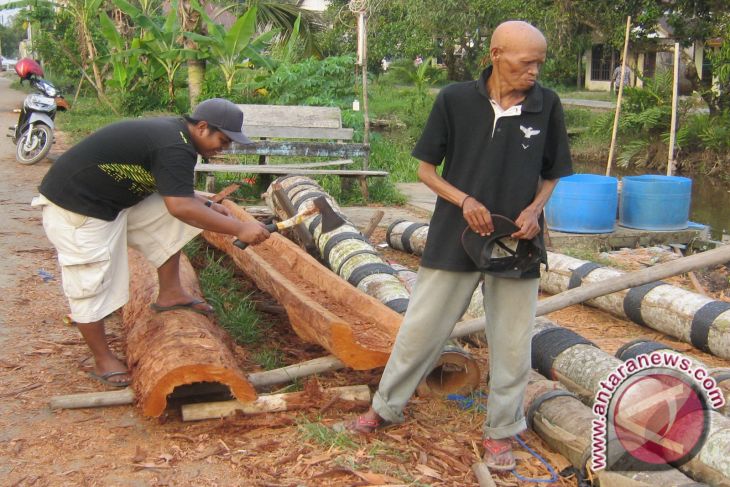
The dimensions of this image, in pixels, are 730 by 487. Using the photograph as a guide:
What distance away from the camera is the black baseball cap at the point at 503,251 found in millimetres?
3453

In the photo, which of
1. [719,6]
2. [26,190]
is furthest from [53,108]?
[719,6]

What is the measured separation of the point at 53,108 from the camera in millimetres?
12539

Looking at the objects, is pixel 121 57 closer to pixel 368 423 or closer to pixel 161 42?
pixel 161 42

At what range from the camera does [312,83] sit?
1438cm

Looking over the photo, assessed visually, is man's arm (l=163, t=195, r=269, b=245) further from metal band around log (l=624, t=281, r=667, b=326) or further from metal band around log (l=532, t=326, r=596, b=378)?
metal band around log (l=624, t=281, r=667, b=326)

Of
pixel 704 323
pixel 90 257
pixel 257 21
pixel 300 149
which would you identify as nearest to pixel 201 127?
pixel 90 257

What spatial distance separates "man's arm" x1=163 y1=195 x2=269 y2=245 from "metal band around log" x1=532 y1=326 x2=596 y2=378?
185 centimetres

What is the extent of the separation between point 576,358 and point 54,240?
299 centimetres

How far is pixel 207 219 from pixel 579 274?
394cm

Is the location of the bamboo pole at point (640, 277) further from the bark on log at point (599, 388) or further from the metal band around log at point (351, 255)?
the metal band around log at point (351, 255)

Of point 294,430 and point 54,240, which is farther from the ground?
point 54,240

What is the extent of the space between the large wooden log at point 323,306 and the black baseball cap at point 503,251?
1.00 meters

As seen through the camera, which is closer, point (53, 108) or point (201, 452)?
point (201, 452)

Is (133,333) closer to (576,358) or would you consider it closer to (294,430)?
(294,430)
